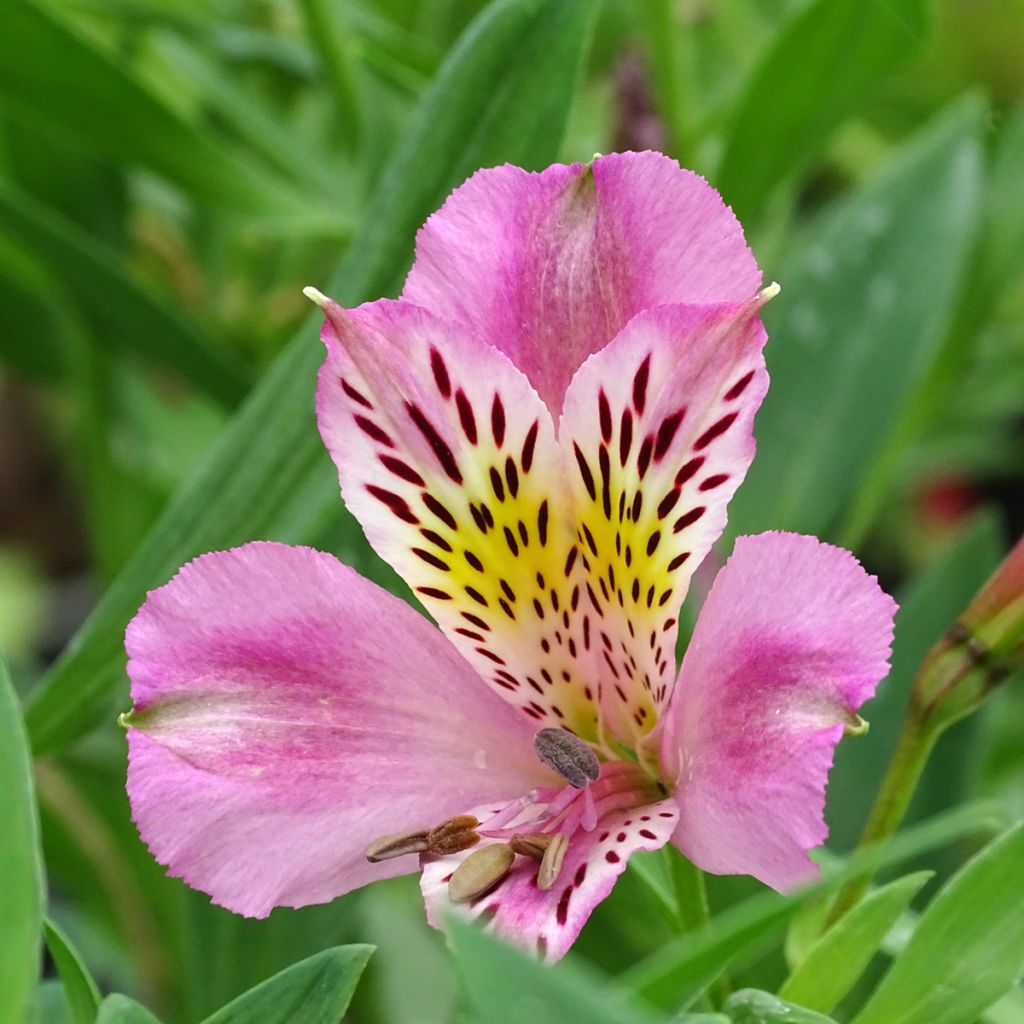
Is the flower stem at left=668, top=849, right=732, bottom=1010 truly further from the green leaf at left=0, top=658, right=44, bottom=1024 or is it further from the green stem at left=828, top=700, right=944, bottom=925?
the green leaf at left=0, top=658, right=44, bottom=1024

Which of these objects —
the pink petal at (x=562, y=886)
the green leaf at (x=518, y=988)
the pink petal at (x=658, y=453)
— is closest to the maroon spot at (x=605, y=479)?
the pink petal at (x=658, y=453)

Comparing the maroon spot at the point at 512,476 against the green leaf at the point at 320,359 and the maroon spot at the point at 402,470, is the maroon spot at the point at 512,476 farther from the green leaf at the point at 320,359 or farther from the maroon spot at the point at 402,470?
the green leaf at the point at 320,359

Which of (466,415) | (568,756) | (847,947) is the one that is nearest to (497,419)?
(466,415)

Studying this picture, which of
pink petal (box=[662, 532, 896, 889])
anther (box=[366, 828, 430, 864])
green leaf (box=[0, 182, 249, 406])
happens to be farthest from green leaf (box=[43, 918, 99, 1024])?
green leaf (box=[0, 182, 249, 406])

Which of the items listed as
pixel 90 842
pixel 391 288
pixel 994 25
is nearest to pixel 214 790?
pixel 391 288

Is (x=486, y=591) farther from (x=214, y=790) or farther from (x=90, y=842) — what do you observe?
(x=90, y=842)

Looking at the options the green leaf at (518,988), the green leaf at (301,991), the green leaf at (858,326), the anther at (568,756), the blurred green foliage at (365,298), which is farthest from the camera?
the green leaf at (858,326)

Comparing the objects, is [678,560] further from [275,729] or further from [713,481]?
[275,729]
